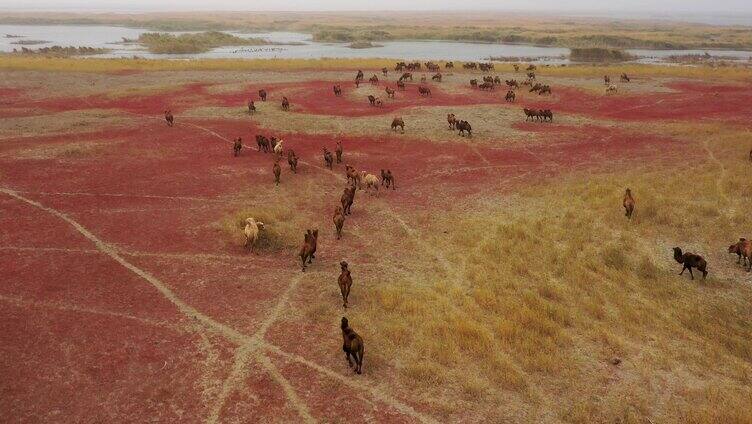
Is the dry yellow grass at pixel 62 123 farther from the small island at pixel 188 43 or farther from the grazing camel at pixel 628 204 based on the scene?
the small island at pixel 188 43

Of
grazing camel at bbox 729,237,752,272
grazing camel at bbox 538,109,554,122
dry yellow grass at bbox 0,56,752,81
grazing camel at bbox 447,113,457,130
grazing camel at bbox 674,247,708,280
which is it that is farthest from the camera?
dry yellow grass at bbox 0,56,752,81

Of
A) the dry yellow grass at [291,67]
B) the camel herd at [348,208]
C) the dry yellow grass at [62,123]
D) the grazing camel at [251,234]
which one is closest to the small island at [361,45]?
the dry yellow grass at [291,67]

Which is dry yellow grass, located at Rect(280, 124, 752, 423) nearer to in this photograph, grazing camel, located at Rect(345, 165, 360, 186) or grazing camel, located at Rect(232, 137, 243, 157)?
grazing camel, located at Rect(345, 165, 360, 186)

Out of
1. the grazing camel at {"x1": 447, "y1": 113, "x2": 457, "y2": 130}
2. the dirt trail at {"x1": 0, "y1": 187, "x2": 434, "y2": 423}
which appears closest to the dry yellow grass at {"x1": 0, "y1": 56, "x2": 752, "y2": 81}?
the grazing camel at {"x1": 447, "y1": 113, "x2": 457, "y2": 130}

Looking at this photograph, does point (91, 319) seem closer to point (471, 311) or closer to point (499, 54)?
point (471, 311)

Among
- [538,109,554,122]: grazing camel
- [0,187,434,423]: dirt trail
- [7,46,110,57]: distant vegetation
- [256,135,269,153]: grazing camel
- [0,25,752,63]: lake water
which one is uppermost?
[0,25,752,63]: lake water

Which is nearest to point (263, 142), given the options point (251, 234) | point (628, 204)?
point (251, 234)
